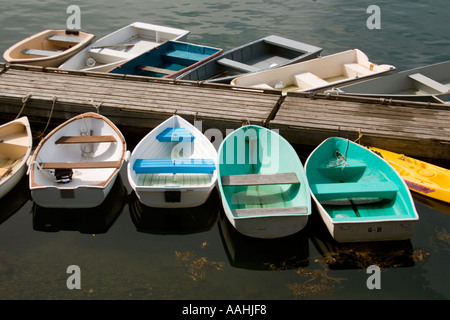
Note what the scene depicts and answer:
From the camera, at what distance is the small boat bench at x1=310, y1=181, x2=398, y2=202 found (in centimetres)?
815

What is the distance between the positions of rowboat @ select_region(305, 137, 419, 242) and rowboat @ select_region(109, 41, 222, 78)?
18.0 ft

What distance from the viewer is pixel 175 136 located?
9656 millimetres

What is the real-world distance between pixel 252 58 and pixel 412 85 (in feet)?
15.8

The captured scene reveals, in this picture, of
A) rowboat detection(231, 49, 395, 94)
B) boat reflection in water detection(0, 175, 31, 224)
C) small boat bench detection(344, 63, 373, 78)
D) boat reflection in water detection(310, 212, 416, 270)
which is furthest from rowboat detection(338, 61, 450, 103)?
boat reflection in water detection(0, 175, 31, 224)

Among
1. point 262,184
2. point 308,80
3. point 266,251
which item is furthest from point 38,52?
point 266,251

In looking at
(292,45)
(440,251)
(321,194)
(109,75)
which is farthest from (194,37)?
(440,251)

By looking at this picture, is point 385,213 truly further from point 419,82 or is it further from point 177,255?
point 419,82

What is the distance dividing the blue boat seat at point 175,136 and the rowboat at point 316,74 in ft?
8.52

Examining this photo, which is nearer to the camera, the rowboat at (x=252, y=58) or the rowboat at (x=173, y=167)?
the rowboat at (x=173, y=167)

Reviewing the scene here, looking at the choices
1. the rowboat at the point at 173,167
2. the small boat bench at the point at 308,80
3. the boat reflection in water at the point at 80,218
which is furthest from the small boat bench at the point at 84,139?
the small boat bench at the point at 308,80

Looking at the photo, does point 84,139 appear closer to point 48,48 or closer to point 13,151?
point 13,151

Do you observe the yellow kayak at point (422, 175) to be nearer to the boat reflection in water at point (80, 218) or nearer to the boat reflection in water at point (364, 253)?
the boat reflection in water at point (364, 253)

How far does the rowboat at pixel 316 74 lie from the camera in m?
12.3

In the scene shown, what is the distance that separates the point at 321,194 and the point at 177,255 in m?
2.66
